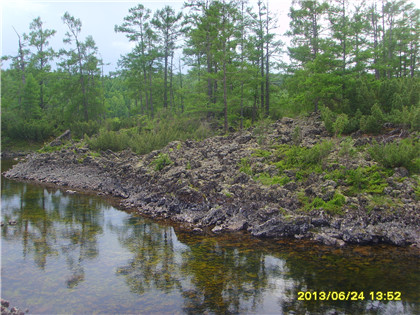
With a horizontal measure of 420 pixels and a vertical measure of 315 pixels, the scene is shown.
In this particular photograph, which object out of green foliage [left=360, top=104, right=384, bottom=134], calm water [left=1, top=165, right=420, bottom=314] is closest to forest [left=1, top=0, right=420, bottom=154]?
green foliage [left=360, top=104, right=384, bottom=134]

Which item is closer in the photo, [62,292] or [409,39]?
[62,292]

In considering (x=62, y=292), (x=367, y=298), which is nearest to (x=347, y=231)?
(x=367, y=298)

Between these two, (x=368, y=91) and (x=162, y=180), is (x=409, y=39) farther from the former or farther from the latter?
(x=162, y=180)

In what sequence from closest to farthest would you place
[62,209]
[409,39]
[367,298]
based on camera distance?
[367,298] < [62,209] < [409,39]

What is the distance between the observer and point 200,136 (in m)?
23.2

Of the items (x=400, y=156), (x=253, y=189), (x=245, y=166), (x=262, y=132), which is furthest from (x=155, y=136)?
(x=400, y=156)

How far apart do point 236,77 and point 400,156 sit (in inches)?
550

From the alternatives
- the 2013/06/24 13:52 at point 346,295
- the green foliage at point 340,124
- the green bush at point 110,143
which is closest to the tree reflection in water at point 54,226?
the 2013/06/24 13:52 at point 346,295

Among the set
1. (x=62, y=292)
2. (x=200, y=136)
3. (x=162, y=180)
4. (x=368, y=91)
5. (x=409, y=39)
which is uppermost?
(x=409, y=39)

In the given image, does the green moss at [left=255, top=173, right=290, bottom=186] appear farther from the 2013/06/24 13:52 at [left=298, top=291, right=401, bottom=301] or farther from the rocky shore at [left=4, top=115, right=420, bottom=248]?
the 2013/06/24 13:52 at [left=298, top=291, right=401, bottom=301]

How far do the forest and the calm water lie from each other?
8.07 m

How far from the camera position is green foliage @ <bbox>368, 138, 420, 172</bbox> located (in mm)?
11062

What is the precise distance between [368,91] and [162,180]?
11.9m

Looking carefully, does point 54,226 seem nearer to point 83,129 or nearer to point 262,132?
point 262,132
